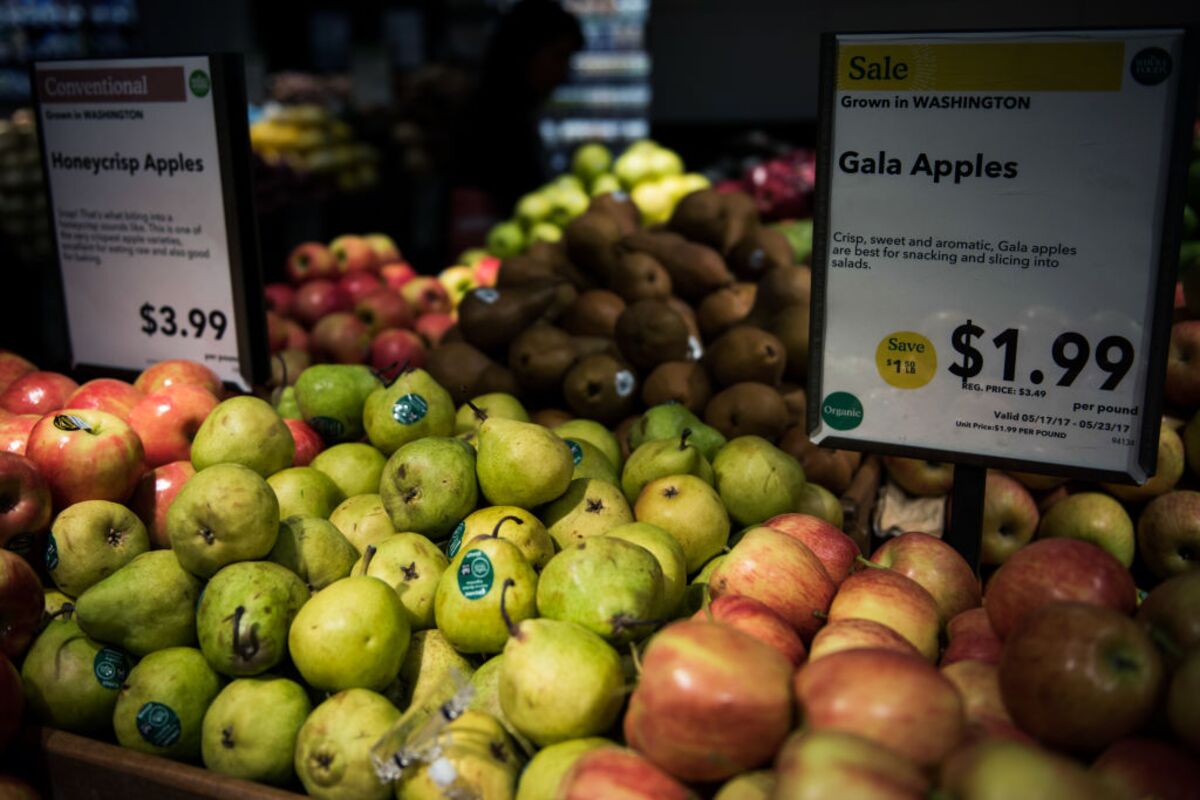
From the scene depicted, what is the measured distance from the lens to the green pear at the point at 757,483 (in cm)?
204

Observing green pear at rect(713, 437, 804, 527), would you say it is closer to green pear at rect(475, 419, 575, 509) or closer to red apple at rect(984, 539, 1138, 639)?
green pear at rect(475, 419, 575, 509)

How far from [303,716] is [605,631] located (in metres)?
0.53

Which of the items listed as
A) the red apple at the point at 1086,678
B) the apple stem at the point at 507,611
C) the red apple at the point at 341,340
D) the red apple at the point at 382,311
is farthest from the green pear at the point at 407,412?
the red apple at the point at 1086,678

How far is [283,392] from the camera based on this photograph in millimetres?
2568

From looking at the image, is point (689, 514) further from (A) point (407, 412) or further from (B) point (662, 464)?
(A) point (407, 412)

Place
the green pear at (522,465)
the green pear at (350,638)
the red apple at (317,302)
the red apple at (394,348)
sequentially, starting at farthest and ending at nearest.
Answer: the red apple at (317,302) → the red apple at (394,348) → the green pear at (522,465) → the green pear at (350,638)

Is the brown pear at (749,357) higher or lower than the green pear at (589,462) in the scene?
higher

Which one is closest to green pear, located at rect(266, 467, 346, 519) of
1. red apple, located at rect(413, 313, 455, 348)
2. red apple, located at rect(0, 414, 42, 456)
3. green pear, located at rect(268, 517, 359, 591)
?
green pear, located at rect(268, 517, 359, 591)

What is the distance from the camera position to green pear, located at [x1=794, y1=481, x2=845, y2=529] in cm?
218

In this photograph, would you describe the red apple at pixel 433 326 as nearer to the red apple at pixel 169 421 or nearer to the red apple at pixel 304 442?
the red apple at pixel 304 442

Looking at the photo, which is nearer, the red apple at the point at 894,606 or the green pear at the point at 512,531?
the red apple at the point at 894,606

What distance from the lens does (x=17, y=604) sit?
5.43 ft

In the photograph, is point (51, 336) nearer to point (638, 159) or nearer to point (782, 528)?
point (638, 159)

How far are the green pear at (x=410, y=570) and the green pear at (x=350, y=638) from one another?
11cm
